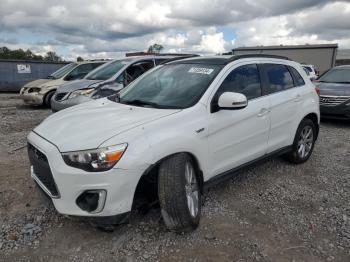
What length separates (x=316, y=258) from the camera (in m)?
2.85

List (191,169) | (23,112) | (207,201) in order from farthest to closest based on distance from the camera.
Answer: (23,112)
(207,201)
(191,169)

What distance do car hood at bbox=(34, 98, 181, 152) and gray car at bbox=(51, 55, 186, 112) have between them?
144 inches

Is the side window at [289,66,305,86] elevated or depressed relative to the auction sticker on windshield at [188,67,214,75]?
depressed

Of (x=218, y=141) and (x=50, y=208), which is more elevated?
(x=218, y=141)

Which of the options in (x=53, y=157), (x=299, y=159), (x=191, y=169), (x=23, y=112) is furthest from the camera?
(x=23, y=112)

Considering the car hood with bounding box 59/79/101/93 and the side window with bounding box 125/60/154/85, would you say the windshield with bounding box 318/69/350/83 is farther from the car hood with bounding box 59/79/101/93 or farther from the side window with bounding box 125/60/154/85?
the car hood with bounding box 59/79/101/93

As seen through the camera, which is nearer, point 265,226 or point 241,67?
point 265,226

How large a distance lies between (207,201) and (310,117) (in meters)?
2.44

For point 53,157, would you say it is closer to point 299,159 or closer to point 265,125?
point 265,125

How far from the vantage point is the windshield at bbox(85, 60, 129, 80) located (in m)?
8.16

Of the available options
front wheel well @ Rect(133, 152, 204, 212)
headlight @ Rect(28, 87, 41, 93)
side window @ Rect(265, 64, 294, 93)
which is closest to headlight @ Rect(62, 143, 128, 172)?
front wheel well @ Rect(133, 152, 204, 212)

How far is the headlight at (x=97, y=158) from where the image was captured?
2.67 metres

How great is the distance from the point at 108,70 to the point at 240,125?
550cm

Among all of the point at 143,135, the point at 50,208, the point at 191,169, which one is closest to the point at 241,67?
the point at 191,169
